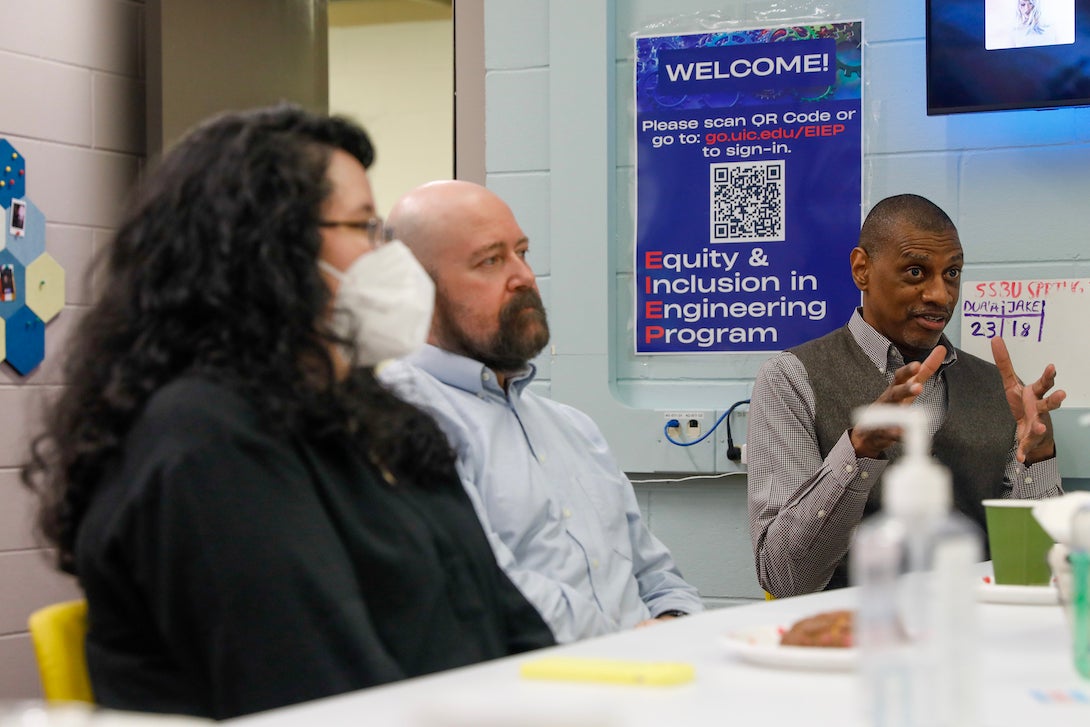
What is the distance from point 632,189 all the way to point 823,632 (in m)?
2.22

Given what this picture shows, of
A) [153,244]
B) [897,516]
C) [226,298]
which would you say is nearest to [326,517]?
[226,298]

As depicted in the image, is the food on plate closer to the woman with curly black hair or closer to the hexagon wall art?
the woman with curly black hair

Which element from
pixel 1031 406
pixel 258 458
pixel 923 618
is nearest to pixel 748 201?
pixel 1031 406

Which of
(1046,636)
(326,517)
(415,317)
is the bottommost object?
(1046,636)

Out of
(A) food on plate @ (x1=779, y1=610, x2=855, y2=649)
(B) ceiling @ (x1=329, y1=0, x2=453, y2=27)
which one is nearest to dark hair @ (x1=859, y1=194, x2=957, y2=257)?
(A) food on plate @ (x1=779, y1=610, x2=855, y2=649)

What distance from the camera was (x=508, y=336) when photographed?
2.26 meters

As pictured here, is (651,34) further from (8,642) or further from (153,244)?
(8,642)

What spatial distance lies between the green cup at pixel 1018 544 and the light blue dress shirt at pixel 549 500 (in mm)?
620

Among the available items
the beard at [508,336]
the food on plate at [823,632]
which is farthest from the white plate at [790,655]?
the beard at [508,336]

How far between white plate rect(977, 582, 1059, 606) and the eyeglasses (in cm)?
85

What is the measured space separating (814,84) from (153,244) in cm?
204

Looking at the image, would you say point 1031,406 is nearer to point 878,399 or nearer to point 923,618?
point 878,399

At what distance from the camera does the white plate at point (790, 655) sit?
1.05 metres

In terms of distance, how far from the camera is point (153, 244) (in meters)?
1.43
